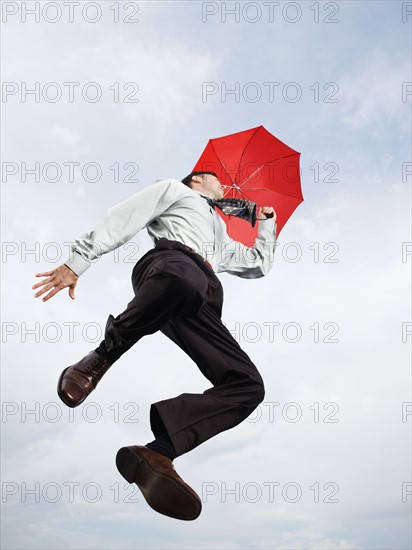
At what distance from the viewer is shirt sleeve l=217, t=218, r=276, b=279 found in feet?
14.6

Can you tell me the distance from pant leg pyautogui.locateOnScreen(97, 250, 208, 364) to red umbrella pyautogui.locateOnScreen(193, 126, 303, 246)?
69.3 inches

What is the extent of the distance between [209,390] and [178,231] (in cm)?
102

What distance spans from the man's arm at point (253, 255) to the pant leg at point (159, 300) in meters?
0.92

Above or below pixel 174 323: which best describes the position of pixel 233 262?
above

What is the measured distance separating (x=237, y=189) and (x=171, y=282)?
79.4 inches

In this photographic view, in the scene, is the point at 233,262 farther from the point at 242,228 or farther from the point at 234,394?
the point at 234,394

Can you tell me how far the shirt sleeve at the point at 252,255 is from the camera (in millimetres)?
4461

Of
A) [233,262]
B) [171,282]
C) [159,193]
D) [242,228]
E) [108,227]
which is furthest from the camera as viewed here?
[242,228]

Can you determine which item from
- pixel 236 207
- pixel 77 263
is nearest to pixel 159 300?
pixel 77 263

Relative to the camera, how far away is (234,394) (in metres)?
3.49

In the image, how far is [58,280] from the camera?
342 centimetres

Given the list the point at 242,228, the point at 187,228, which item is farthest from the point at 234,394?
the point at 242,228

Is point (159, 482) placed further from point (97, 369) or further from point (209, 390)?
point (97, 369)

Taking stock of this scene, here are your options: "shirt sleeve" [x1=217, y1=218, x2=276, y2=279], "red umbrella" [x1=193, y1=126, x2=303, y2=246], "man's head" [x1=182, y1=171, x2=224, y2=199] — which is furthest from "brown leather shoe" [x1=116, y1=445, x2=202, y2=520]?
"red umbrella" [x1=193, y1=126, x2=303, y2=246]
